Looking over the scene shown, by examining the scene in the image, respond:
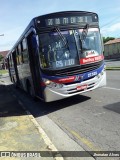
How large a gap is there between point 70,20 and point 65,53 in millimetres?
1322

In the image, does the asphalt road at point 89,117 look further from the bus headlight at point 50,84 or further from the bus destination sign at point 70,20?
the bus destination sign at point 70,20

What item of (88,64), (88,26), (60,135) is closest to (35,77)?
(88,64)

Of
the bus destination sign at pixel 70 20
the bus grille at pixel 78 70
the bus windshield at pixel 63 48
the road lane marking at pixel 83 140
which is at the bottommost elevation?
the road lane marking at pixel 83 140

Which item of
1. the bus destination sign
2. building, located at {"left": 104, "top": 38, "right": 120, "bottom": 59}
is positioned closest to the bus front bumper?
the bus destination sign

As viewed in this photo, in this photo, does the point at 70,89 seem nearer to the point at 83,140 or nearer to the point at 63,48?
the point at 63,48

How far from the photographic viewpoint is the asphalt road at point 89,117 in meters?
6.45

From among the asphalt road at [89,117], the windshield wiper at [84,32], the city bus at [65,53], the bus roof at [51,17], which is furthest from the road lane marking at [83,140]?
the bus roof at [51,17]

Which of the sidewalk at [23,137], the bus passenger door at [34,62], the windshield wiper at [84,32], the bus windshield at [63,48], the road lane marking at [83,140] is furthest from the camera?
the windshield wiper at [84,32]

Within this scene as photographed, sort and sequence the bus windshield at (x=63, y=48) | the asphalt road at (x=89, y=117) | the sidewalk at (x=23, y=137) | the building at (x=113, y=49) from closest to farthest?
the sidewalk at (x=23, y=137)
the asphalt road at (x=89, y=117)
the bus windshield at (x=63, y=48)
the building at (x=113, y=49)

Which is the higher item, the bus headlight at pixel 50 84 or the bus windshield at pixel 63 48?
the bus windshield at pixel 63 48

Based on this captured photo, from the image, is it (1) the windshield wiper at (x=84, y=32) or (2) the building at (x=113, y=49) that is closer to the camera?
(1) the windshield wiper at (x=84, y=32)

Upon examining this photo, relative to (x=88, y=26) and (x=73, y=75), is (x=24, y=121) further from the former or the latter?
(x=88, y=26)

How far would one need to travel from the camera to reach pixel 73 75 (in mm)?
10234

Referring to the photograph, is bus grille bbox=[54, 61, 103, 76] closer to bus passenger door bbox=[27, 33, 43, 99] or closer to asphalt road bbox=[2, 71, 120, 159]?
bus passenger door bbox=[27, 33, 43, 99]
